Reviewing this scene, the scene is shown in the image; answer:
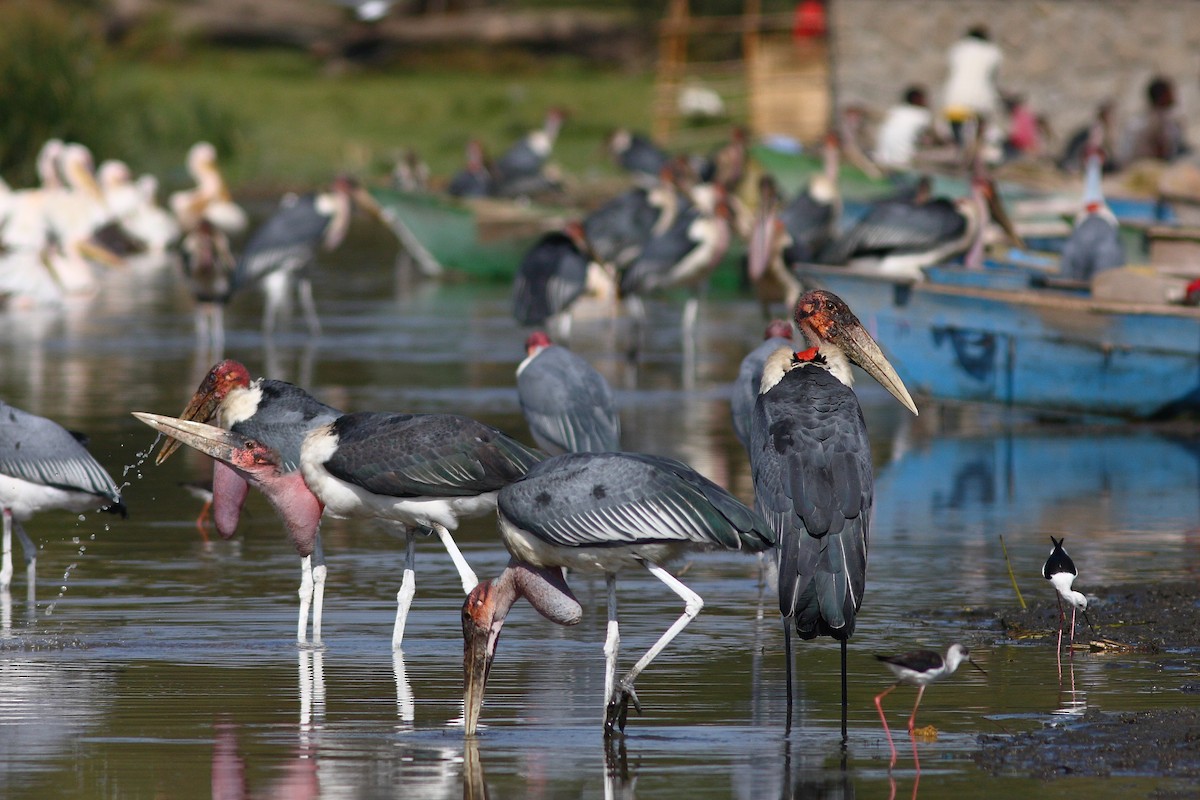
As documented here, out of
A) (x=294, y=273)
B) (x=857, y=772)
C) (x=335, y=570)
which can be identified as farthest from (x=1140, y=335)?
(x=294, y=273)

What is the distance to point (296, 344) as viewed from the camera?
66.9ft

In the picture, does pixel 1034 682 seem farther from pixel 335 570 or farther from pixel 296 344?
pixel 296 344

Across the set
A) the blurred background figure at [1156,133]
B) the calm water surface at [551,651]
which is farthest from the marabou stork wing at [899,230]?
A: the blurred background figure at [1156,133]

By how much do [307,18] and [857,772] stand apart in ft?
160

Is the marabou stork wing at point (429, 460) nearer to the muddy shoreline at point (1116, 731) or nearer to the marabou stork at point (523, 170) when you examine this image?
the muddy shoreline at point (1116, 731)

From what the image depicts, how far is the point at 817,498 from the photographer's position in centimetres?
702

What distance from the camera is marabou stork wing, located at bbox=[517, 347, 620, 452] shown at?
10.5 m

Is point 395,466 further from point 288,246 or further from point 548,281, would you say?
point 288,246

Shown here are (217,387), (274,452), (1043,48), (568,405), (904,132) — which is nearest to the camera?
(274,452)

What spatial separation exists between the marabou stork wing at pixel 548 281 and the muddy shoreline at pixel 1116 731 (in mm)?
8315

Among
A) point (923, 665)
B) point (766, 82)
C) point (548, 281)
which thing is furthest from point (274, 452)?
point (766, 82)

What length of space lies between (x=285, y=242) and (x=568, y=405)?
11.7m

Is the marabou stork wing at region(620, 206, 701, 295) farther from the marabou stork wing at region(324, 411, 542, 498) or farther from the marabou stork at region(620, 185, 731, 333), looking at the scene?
the marabou stork wing at region(324, 411, 542, 498)

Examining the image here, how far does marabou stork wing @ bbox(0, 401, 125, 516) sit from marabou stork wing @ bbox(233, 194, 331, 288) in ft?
38.7
